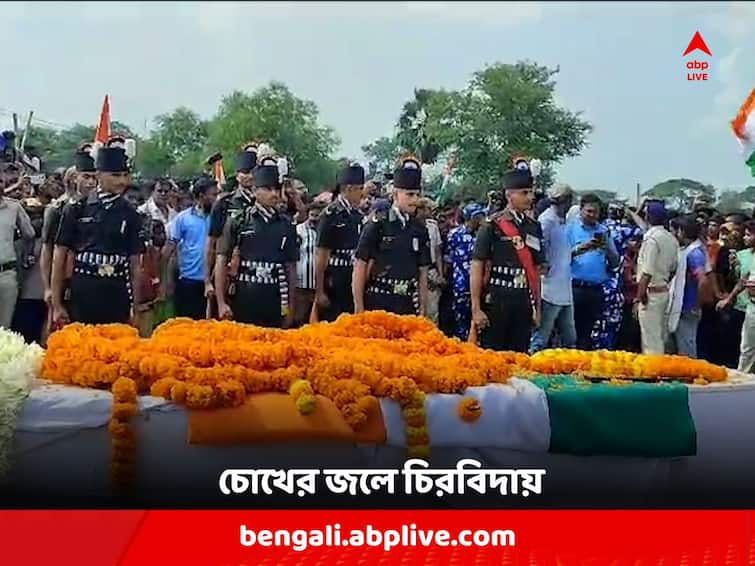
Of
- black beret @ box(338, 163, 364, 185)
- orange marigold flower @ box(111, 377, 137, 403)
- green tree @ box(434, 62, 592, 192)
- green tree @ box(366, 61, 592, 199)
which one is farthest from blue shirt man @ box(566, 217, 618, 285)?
orange marigold flower @ box(111, 377, 137, 403)

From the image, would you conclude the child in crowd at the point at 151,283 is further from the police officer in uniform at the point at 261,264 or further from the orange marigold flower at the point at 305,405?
the orange marigold flower at the point at 305,405

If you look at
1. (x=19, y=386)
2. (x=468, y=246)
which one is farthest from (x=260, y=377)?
(x=468, y=246)

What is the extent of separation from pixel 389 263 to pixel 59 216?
1280mm

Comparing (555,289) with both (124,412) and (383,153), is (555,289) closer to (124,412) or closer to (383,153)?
(383,153)

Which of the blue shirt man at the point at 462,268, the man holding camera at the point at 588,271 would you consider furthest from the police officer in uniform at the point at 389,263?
the man holding camera at the point at 588,271

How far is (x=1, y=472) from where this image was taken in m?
2.54

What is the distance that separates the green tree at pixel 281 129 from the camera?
2.64m

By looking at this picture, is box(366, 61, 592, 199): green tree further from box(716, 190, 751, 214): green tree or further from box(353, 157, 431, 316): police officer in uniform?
box(353, 157, 431, 316): police officer in uniform

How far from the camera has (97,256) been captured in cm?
417

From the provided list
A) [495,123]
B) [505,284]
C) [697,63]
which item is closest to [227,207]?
[505,284]

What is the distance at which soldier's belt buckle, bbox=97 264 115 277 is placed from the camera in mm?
4152
